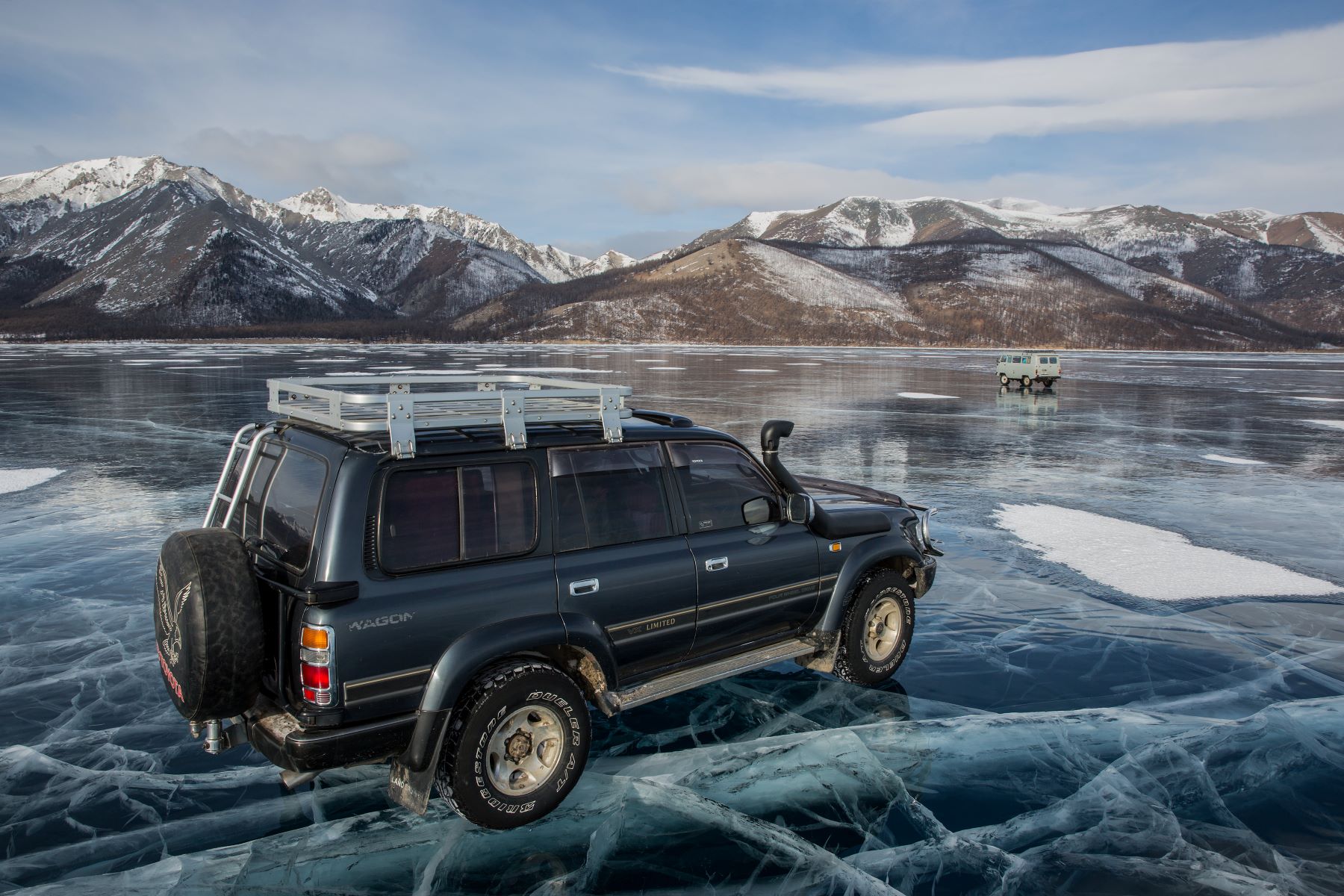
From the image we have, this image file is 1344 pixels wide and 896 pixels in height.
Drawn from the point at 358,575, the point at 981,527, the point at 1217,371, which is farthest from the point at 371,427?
the point at 1217,371

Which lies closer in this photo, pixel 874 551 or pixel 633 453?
Answer: pixel 633 453

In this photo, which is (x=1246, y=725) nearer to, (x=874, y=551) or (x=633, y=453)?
(x=874, y=551)

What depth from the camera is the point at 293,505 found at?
4.23 metres

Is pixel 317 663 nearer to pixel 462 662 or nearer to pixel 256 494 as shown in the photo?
pixel 462 662

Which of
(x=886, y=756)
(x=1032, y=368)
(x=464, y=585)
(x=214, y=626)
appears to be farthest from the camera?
(x=1032, y=368)

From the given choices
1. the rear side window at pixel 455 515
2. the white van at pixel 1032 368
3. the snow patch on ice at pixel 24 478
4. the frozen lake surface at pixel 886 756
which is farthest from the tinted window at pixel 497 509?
the white van at pixel 1032 368

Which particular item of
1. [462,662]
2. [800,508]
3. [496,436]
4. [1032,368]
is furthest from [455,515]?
[1032,368]

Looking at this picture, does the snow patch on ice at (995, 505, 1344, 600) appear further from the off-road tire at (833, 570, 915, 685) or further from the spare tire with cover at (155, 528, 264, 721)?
the spare tire with cover at (155, 528, 264, 721)

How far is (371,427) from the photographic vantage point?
416cm

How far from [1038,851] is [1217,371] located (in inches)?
2721

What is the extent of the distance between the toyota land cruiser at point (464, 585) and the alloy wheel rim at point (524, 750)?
1cm

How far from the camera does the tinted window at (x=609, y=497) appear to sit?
4.62 metres

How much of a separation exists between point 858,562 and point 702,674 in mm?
1506

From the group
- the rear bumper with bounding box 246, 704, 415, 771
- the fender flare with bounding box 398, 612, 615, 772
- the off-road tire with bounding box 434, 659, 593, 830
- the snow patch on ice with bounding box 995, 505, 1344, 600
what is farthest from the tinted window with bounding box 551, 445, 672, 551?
the snow patch on ice with bounding box 995, 505, 1344, 600
